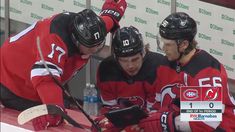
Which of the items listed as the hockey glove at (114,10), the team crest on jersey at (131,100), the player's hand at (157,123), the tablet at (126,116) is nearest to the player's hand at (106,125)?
the tablet at (126,116)

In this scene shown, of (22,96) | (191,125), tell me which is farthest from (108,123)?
(22,96)

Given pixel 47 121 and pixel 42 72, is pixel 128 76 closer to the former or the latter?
pixel 42 72

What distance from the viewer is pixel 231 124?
4.12m

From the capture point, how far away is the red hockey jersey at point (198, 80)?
13.3 feet

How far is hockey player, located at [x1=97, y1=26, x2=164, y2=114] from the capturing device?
14.1ft

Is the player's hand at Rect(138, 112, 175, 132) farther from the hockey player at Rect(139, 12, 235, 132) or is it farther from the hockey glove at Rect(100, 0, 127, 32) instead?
the hockey glove at Rect(100, 0, 127, 32)

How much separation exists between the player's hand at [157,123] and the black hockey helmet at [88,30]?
47 centimetres

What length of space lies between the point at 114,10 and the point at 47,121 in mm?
1037

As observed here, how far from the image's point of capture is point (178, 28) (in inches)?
163

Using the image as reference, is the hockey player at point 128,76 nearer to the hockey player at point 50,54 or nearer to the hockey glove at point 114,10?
the hockey player at point 50,54

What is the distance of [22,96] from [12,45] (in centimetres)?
30
